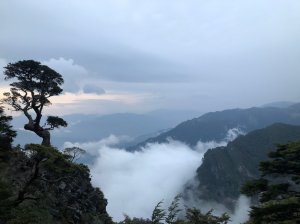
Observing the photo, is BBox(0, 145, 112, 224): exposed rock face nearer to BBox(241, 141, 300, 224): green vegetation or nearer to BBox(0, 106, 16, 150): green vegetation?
BBox(0, 106, 16, 150): green vegetation

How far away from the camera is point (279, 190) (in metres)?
22.0

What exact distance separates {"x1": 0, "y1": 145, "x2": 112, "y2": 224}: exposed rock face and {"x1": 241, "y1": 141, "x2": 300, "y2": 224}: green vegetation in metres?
13.6

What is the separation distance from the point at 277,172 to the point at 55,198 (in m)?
22.4

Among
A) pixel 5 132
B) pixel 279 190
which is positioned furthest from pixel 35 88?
pixel 279 190

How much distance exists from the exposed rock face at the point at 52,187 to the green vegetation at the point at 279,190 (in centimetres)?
1362

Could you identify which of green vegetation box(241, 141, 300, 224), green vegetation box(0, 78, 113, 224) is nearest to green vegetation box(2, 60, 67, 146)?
green vegetation box(0, 78, 113, 224)

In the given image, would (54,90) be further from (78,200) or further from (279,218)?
(279,218)

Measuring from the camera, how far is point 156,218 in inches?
1049

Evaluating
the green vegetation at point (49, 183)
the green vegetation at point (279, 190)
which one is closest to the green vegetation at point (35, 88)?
the green vegetation at point (49, 183)

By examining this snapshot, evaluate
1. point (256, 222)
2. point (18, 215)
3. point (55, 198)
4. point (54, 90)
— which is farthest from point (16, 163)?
point (256, 222)

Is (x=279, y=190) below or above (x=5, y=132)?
below

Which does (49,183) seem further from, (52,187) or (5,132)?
(5,132)

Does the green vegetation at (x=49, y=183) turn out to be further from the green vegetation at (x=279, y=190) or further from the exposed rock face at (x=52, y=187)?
the green vegetation at (x=279, y=190)

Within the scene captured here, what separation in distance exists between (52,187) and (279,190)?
2271cm
